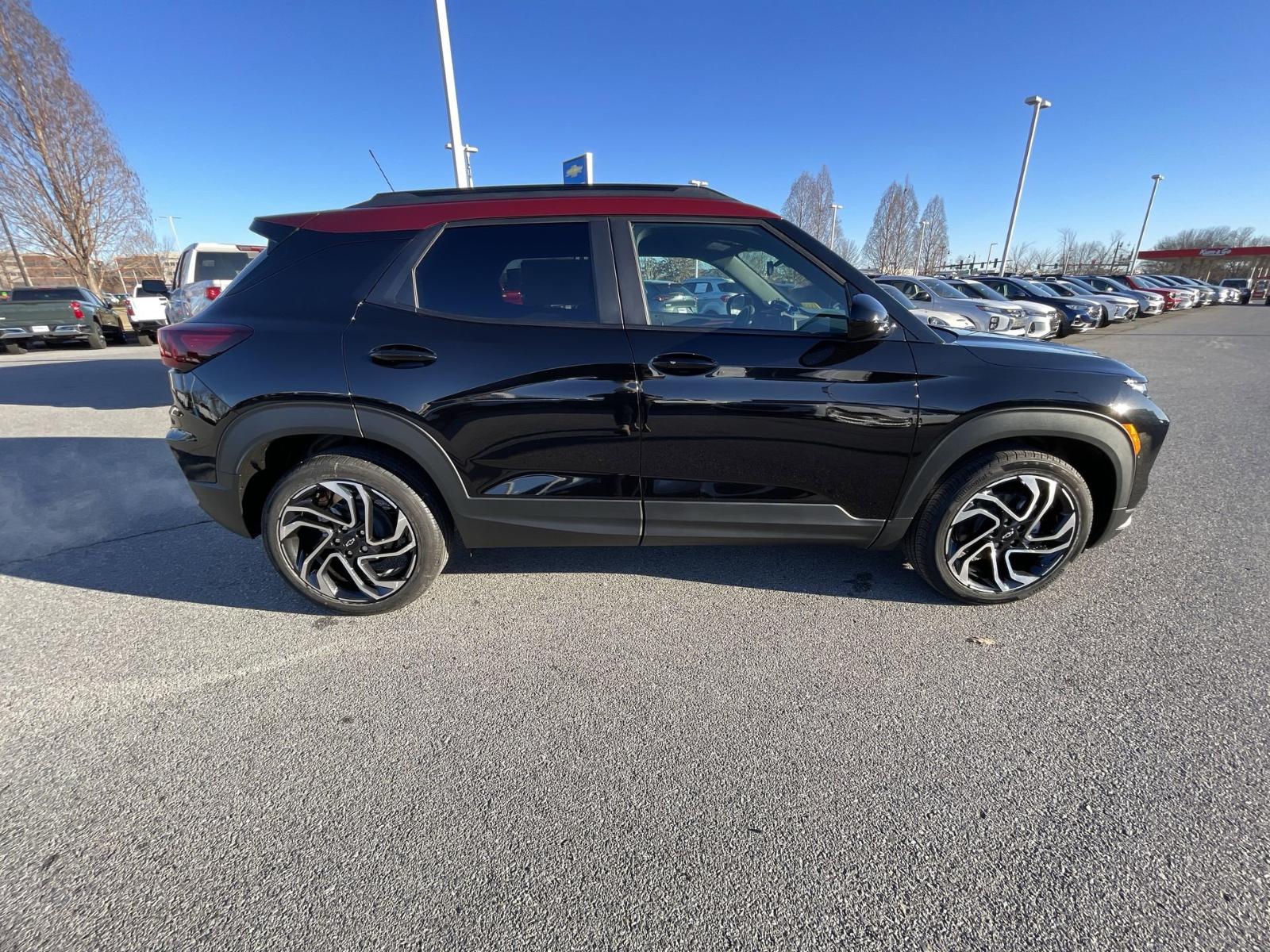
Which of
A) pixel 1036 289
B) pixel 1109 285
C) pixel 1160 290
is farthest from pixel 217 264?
pixel 1160 290

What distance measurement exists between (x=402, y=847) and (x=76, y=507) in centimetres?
433

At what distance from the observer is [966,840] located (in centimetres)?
164

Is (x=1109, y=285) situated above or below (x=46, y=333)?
above

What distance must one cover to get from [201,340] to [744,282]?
248 centimetres

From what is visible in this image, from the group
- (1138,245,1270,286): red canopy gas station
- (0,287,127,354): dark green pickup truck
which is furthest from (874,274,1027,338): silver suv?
(1138,245,1270,286): red canopy gas station

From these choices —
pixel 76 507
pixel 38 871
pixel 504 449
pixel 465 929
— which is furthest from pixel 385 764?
pixel 76 507

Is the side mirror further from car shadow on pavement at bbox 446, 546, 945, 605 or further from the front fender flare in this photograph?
car shadow on pavement at bbox 446, 546, 945, 605

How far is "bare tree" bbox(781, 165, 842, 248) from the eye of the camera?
48.1 metres

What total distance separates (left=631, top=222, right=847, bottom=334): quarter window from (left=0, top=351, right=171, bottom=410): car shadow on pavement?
8.08 m

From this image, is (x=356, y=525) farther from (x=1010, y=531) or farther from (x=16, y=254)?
(x=16, y=254)

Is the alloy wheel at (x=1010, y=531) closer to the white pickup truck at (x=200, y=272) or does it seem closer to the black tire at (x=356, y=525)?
the black tire at (x=356, y=525)

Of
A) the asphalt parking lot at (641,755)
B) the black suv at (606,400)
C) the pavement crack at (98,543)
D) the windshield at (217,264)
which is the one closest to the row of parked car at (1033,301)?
the black suv at (606,400)

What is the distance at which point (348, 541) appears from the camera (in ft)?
8.77

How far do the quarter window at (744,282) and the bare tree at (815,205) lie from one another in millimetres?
51215
